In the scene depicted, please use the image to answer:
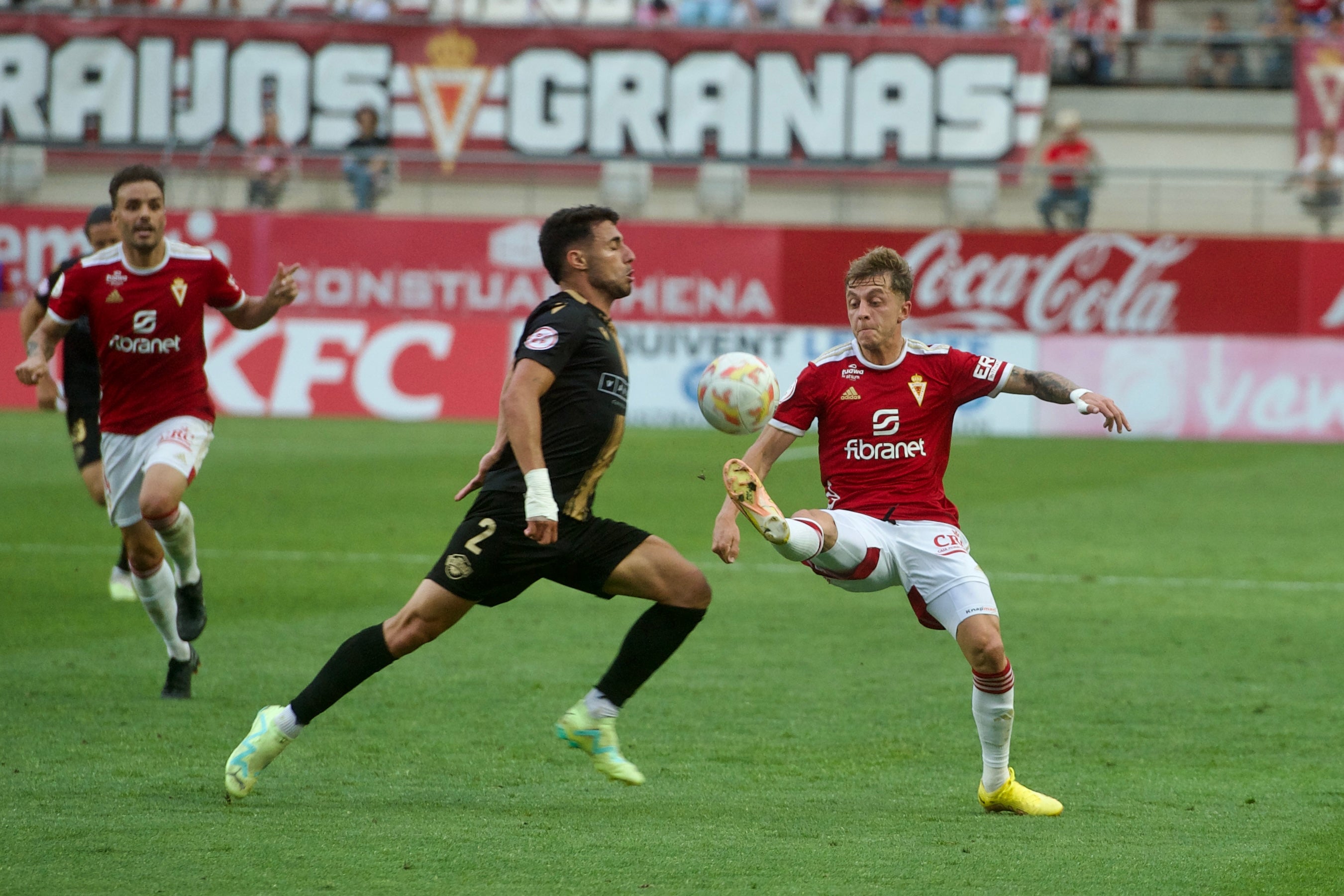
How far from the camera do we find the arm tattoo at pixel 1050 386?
228 inches

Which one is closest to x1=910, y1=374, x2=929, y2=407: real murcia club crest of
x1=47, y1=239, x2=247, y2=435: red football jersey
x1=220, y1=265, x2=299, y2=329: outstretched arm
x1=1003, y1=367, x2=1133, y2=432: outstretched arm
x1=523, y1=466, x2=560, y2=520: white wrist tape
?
x1=1003, y1=367, x2=1133, y2=432: outstretched arm

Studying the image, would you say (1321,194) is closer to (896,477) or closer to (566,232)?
(896,477)

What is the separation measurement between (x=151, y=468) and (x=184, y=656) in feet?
2.84

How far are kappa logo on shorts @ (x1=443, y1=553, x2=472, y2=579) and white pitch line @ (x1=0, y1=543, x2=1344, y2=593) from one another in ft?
18.8

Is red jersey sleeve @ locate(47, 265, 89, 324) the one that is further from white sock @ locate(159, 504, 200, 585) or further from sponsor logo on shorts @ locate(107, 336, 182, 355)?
white sock @ locate(159, 504, 200, 585)

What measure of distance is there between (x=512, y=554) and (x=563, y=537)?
19cm

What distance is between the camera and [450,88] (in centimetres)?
2850

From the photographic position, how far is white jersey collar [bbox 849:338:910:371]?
6012mm

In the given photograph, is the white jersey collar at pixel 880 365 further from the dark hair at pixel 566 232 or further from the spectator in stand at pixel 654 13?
→ the spectator in stand at pixel 654 13

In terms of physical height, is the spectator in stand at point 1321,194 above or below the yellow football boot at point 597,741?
above

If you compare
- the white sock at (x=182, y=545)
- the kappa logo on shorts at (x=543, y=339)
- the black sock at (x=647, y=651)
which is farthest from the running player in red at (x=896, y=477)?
the white sock at (x=182, y=545)

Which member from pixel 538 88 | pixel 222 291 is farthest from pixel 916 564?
pixel 538 88

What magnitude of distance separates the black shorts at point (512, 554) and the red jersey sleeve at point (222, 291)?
2534 mm

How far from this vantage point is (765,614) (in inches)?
387
